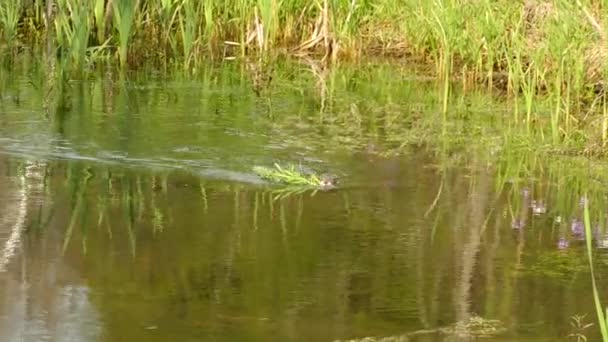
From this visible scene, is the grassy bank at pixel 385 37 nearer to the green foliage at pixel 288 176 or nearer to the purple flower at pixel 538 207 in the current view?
the purple flower at pixel 538 207

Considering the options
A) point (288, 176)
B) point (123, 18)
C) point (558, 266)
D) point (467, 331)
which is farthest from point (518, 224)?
point (123, 18)

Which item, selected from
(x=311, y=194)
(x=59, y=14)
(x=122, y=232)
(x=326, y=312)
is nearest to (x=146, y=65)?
(x=59, y=14)

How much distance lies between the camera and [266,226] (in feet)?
15.6

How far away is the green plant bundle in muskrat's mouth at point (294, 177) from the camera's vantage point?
532 centimetres

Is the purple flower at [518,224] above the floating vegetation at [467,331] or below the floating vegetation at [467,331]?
above

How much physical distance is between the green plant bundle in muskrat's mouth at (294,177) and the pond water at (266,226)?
60 mm

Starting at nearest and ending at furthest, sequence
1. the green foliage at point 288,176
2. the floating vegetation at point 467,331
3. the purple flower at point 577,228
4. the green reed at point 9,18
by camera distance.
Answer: the floating vegetation at point 467,331, the purple flower at point 577,228, the green foliage at point 288,176, the green reed at point 9,18

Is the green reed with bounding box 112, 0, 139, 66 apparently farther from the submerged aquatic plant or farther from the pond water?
the submerged aquatic plant

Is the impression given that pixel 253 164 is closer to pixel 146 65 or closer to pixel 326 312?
pixel 326 312

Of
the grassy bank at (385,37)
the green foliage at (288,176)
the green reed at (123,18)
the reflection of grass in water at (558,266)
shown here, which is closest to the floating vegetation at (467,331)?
the reflection of grass in water at (558,266)

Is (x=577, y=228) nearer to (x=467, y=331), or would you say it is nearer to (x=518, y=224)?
(x=518, y=224)

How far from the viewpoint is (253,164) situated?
5707 mm

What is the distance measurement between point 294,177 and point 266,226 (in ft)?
1.99

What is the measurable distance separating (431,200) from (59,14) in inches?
132
